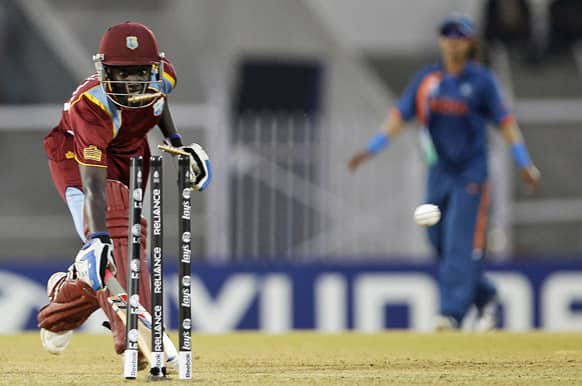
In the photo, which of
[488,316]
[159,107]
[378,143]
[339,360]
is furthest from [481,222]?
[159,107]

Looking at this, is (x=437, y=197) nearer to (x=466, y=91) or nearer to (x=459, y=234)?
(x=459, y=234)

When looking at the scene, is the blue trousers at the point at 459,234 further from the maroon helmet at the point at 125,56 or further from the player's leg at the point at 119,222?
the maroon helmet at the point at 125,56

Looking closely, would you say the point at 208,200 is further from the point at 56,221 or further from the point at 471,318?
the point at 471,318

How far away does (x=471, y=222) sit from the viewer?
12.3m

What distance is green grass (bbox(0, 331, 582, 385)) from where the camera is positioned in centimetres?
771

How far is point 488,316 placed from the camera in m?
12.5

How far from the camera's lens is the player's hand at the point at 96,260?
25.4 ft

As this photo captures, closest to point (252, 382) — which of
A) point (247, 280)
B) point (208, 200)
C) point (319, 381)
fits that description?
point (319, 381)

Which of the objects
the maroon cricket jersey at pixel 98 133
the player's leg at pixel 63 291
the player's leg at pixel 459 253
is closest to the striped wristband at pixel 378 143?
the player's leg at pixel 459 253

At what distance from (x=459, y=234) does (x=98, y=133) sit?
478 centimetres

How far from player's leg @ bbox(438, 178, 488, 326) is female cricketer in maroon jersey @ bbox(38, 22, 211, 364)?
164 inches

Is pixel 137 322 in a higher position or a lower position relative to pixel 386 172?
lower

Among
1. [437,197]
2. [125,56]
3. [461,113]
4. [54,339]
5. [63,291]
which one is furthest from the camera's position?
[437,197]

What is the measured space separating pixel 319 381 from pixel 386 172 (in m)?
8.24
